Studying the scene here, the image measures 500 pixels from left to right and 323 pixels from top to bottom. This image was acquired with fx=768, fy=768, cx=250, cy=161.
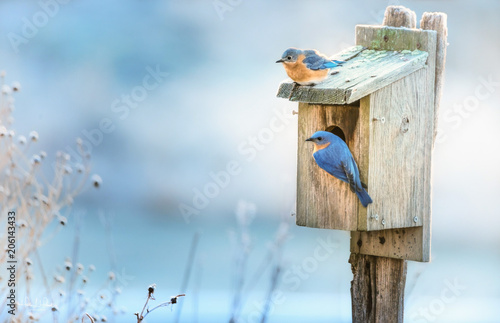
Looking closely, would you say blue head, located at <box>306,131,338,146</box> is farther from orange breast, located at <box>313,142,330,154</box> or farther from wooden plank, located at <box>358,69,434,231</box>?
wooden plank, located at <box>358,69,434,231</box>

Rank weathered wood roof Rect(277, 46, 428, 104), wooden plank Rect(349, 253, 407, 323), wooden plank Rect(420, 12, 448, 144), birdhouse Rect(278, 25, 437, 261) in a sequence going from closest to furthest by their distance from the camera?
1. weathered wood roof Rect(277, 46, 428, 104)
2. birdhouse Rect(278, 25, 437, 261)
3. wooden plank Rect(420, 12, 448, 144)
4. wooden plank Rect(349, 253, 407, 323)

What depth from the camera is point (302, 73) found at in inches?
166

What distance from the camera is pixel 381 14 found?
35.8ft

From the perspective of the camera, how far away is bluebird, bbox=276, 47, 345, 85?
4199 millimetres

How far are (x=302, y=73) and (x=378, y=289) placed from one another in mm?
1504

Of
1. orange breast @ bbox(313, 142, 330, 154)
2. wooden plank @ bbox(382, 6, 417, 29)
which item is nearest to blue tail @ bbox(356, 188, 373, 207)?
orange breast @ bbox(313, 142, 330, 154)

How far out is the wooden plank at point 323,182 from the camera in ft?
13.9

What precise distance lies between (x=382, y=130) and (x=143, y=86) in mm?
7662

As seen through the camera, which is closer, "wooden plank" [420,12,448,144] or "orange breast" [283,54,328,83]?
"orange breast" [283,54,328,83]

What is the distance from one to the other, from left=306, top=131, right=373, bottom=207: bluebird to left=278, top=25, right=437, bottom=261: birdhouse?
58 millimetres

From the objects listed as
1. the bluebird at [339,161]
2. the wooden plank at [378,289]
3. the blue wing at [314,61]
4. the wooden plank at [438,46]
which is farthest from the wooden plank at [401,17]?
the wooden plank at [378,289]

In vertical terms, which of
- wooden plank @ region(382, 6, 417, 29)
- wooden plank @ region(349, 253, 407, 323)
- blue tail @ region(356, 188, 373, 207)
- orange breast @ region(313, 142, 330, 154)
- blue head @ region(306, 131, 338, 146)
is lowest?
wooden plank @ region(349, 253, 407, 323)

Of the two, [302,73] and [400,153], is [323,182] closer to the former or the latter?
[400,153]

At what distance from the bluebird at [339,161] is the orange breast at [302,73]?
0.31 meters
